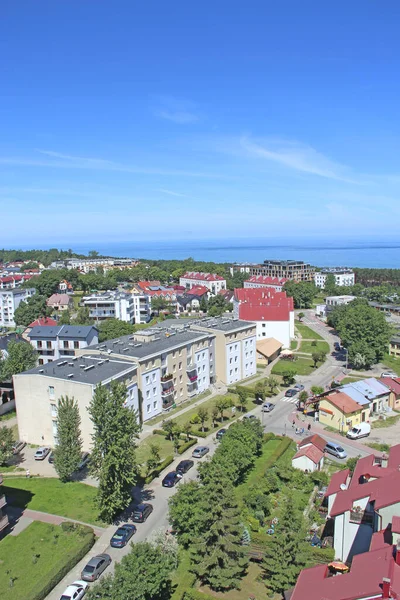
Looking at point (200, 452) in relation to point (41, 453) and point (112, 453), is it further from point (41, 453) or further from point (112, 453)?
point (41, 453)

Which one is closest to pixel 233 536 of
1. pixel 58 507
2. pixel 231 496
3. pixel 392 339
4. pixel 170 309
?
pixel 231 496

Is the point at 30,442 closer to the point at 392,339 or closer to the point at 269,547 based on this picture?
the point at 269,547

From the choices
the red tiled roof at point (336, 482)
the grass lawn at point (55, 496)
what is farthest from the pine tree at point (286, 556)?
the grass lawn at point (55, 496)

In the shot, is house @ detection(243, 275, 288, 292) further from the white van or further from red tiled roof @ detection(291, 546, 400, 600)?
red tiled roof @ detection(291, 546, 400, 600)

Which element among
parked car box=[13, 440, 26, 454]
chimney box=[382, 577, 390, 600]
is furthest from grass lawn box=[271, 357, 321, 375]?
chimney box=[382, 577, 390, 600]

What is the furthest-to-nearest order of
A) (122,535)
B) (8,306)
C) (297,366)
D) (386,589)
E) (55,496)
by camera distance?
(8,306) < (297,366) < (55,496) < (122,535) < (386,589)

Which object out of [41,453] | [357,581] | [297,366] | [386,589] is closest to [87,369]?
[41,453]

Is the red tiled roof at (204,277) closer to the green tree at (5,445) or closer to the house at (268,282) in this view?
the house at (268,282)
